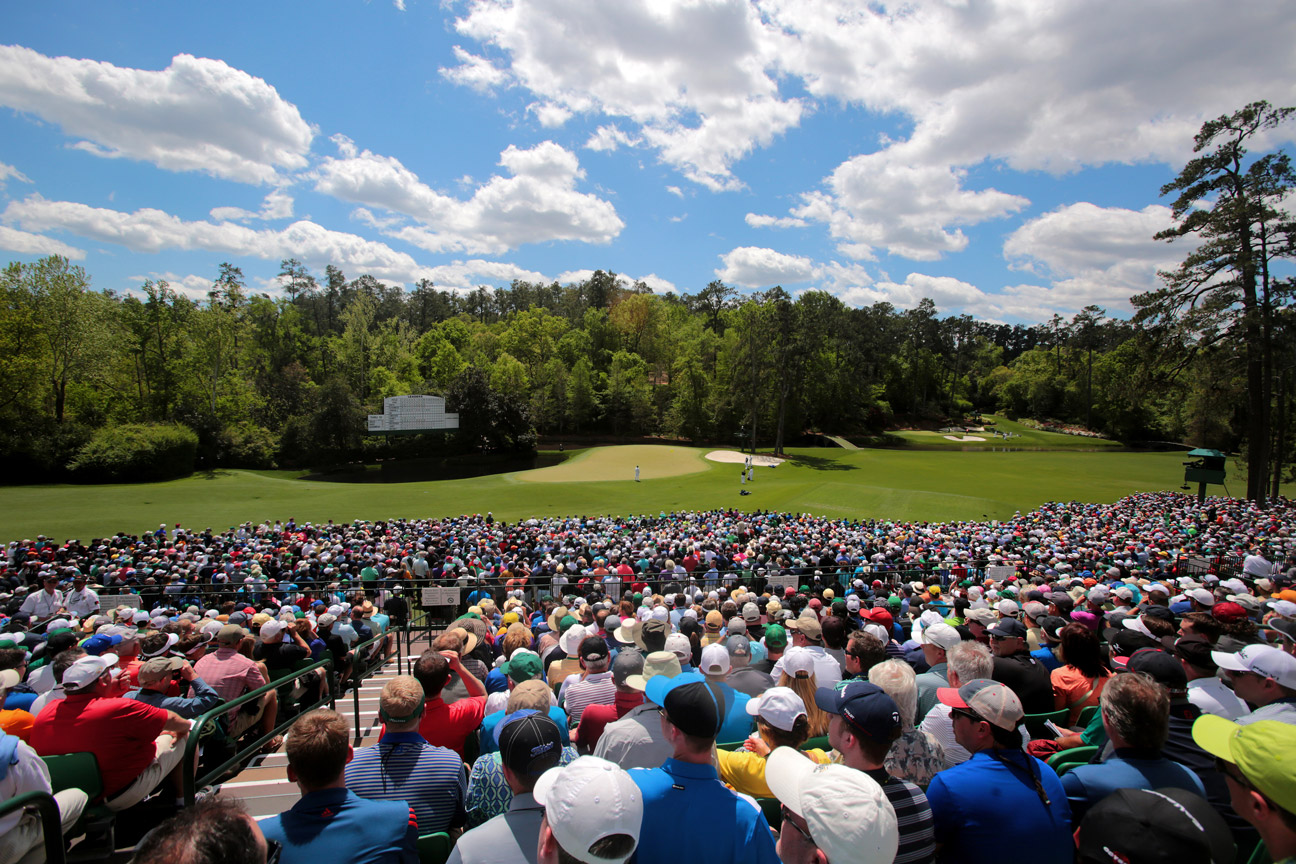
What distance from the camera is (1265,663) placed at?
3.90 m

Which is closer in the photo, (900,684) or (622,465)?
(900,684)

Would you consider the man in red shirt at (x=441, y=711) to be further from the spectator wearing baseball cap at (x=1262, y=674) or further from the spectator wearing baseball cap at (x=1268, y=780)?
the spectator wearing baseball cap at (x=1262, y=674)

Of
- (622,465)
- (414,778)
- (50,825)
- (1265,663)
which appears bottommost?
(622,465)

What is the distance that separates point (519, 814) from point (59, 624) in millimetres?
9417

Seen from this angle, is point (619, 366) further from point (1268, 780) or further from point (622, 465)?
point (1268, 780)

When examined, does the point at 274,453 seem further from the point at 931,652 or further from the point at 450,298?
the point at 450,298

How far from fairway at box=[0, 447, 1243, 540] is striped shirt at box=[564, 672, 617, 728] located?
79.8 feet

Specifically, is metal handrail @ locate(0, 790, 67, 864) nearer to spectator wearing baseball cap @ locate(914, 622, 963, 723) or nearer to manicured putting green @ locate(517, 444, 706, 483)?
spectator wearing baseball cap @ locate(914, 622, 963, 723)

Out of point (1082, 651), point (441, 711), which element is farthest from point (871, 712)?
point (1082, 651)

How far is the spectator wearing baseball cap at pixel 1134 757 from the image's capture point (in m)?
2.93

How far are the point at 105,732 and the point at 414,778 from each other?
235 cm

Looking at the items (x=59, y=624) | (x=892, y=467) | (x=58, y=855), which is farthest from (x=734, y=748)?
(x=892, y=467)

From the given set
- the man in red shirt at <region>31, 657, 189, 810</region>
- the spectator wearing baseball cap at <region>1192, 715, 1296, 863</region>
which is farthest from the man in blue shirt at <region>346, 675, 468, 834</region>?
the spectator wearing baseball cap at <region>1192, 715, 1296, 863</region>

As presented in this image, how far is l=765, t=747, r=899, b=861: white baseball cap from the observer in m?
2.11
